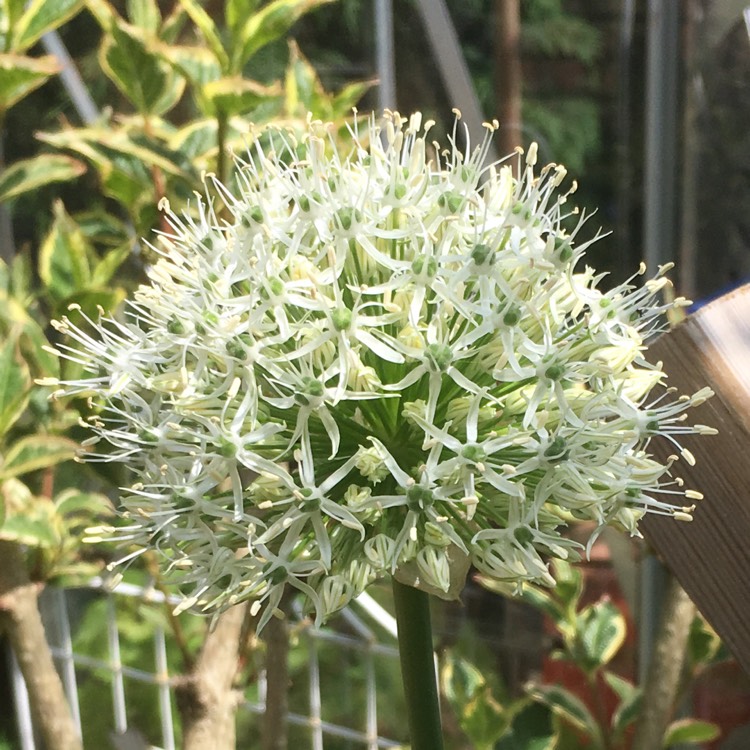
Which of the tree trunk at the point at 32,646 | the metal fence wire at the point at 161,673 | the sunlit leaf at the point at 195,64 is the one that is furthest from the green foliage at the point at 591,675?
the sunlit leaf at the point at 195,64

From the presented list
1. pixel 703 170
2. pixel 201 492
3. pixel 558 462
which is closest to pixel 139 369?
pixel 201 492

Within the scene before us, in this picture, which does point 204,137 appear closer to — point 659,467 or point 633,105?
point 659,467

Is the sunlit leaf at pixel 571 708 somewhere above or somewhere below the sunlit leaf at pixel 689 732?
above

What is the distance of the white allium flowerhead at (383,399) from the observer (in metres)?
0.27

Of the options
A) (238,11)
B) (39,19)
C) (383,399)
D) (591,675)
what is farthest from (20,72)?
(591,675)

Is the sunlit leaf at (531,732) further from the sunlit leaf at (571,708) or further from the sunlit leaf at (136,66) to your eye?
the sunlit leaf at (136,66)

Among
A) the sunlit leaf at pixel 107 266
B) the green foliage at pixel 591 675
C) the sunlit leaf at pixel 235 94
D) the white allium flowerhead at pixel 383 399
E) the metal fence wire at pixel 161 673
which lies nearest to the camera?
the white allium flowerhead at pixel 383 399

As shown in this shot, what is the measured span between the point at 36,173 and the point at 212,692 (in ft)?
1.34

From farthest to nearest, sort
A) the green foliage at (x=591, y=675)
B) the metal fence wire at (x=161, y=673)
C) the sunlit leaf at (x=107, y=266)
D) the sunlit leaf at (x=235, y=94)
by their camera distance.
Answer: the metal fence wire at (x=161, y=673)
the green foliage at (x=591, y=675)
the sunlit leaf at (x=107, y=266)
the sunlit leaf at (x=235, y=94)

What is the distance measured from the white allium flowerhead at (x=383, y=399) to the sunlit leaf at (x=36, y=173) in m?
0.30

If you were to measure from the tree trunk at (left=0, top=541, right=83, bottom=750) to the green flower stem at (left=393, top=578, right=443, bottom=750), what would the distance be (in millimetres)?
374

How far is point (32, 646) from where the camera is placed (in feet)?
1.81

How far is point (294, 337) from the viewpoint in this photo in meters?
0.29

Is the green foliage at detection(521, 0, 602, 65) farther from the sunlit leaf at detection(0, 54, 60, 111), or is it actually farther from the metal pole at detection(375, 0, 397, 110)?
the sunlit leaf at detection(0, 54, 60, 111)
